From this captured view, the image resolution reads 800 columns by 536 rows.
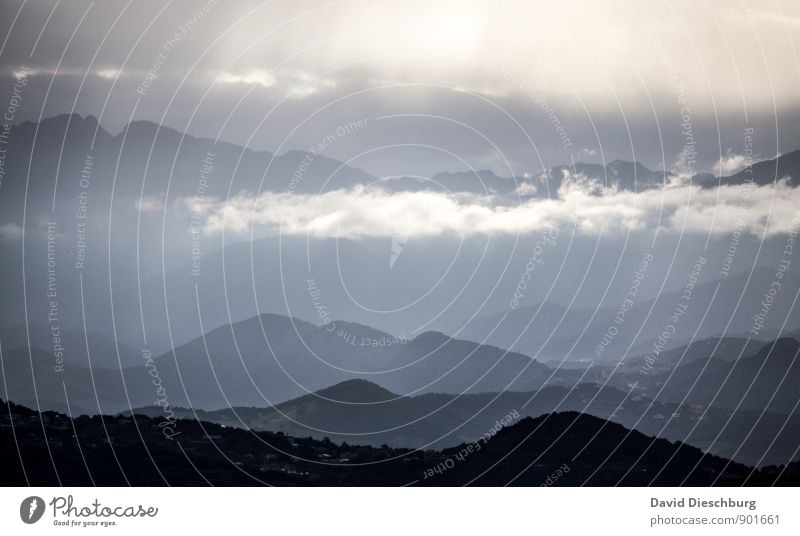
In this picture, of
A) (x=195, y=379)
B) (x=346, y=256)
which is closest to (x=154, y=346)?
(x=195, y=379)

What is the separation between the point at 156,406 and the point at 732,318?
8.79 m

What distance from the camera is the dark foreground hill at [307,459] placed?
13.9 m

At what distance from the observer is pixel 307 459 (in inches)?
563

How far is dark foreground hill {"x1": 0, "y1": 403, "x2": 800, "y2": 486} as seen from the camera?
45.4ft

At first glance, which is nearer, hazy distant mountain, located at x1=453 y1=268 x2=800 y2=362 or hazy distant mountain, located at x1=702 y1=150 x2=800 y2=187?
hazy distant mountain, located at x1=702 y1=150 x2=800 y2=187

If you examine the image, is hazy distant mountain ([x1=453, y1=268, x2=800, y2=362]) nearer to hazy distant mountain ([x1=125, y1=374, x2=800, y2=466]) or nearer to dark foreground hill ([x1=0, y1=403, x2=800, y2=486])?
hazy distant mountain ([x1=125, y1=374, x2=800, y2=466])

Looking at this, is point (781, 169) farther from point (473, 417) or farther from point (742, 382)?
point (473, 417)

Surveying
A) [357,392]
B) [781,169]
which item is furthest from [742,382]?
[357,392]

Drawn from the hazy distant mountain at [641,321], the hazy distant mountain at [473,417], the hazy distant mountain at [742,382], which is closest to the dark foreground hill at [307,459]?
the hazy distant mountain at [473,417]

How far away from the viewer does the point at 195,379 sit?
47.6 ft
